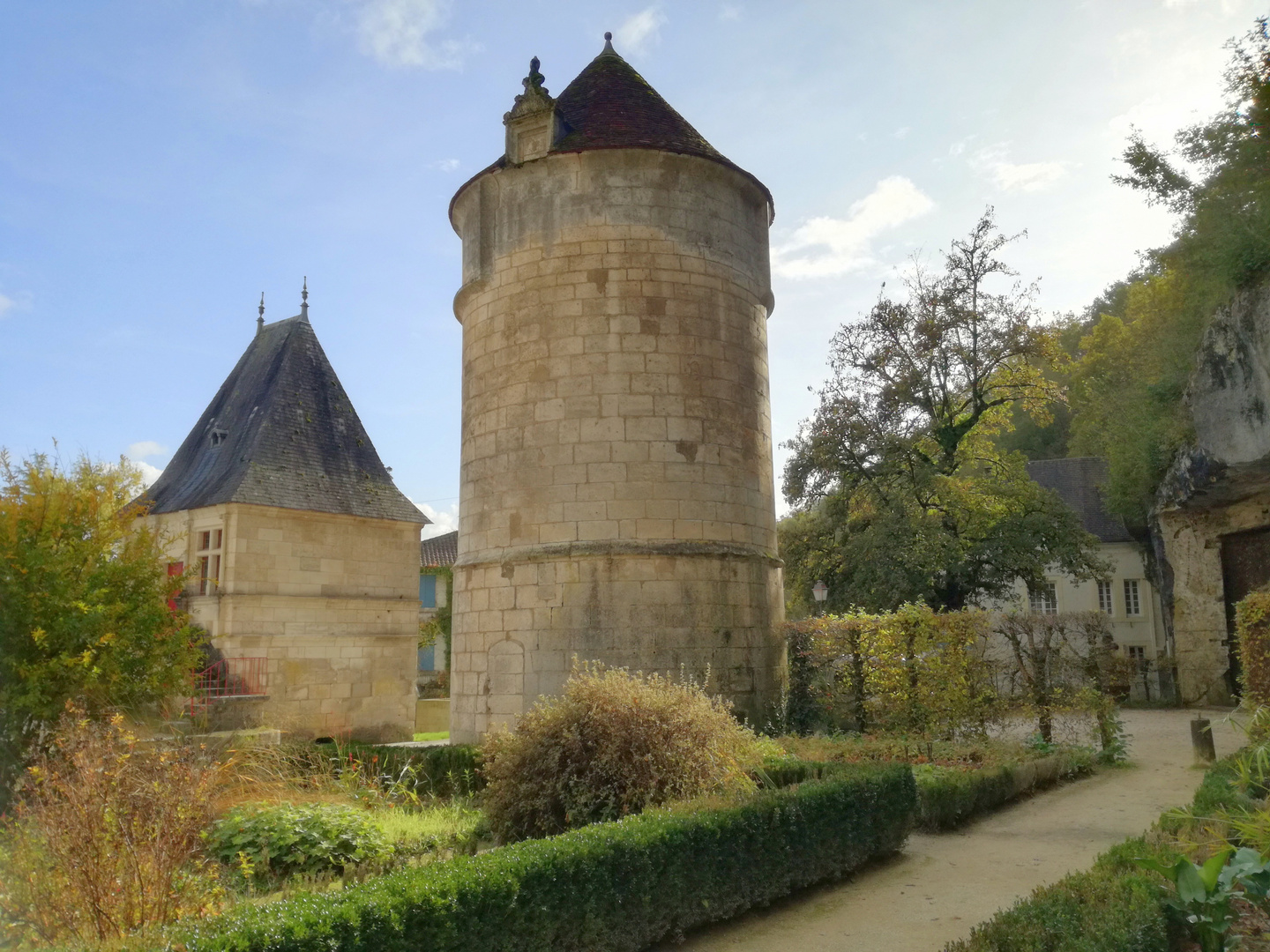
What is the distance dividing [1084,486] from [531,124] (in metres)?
26.0

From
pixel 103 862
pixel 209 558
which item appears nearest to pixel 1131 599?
pixel 209 558

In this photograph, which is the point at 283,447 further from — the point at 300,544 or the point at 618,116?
the point at 618,116

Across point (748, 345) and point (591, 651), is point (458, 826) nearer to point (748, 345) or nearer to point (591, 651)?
point (591, 651)

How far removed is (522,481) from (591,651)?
7.02ft

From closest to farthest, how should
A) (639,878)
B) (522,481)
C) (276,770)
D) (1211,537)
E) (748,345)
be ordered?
(639,878) → (276,770) → (522,481) → (748,345) → (1211,537)

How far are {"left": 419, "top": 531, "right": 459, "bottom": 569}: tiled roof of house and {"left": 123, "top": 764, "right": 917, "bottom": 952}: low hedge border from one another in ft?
84.5

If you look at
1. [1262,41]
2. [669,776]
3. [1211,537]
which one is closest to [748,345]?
[669,776]

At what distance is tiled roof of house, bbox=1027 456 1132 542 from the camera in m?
29.5

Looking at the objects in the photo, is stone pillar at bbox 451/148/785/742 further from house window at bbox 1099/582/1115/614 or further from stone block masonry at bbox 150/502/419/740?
house window at bbox 1099/582/1115/614

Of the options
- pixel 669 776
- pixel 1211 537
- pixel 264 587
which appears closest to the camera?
pixel 669 776

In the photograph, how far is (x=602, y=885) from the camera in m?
4.73

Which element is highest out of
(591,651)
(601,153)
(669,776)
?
(601,153)

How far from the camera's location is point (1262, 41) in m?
13.5

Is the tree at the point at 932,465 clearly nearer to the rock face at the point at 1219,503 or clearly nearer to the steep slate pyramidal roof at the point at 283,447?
the rock face at the point at 1219,503
